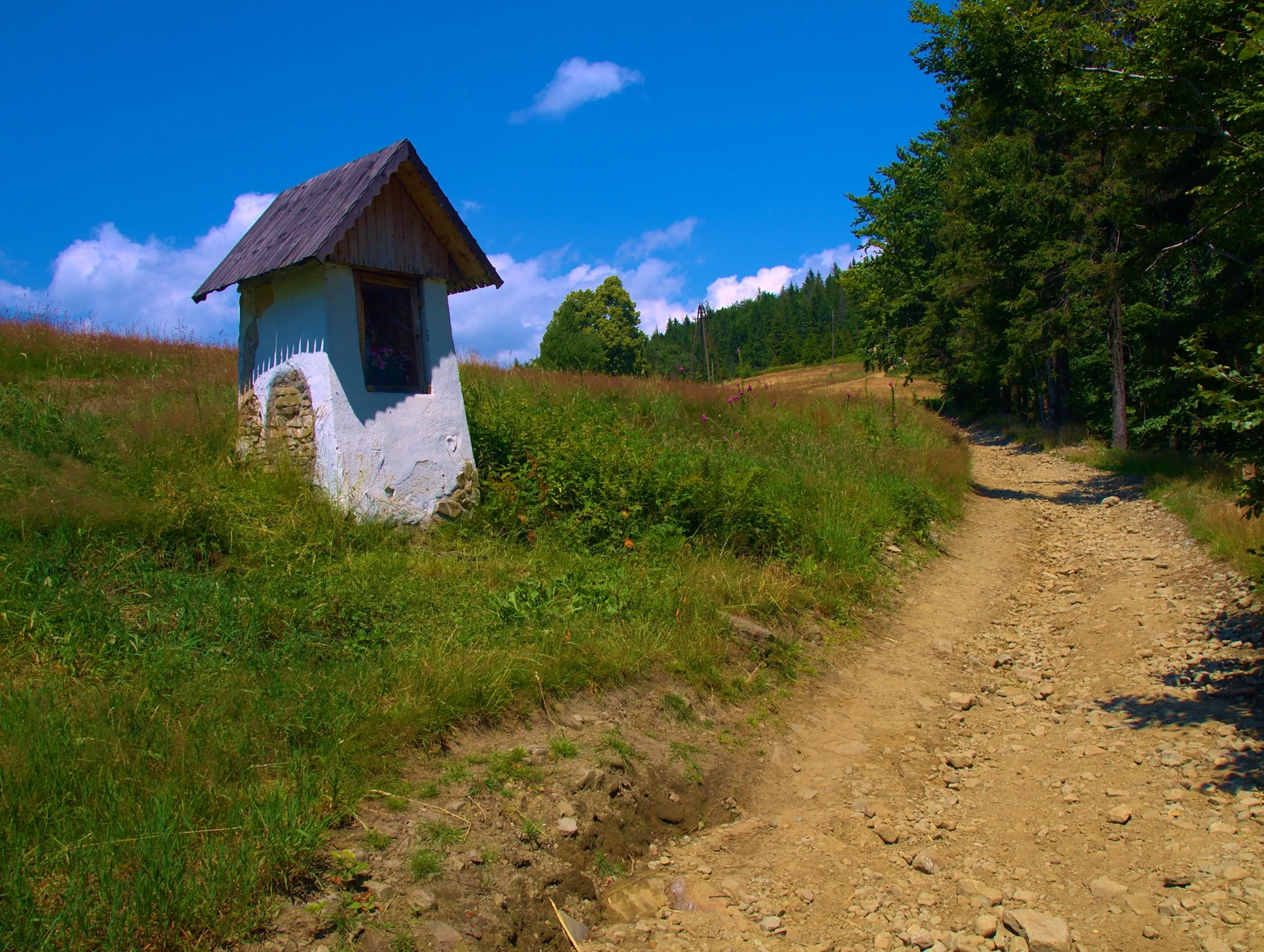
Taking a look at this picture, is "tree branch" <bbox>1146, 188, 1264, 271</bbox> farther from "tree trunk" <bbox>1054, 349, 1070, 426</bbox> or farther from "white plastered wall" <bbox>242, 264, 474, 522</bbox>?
"tree trunk" <bbox>1054, 349, 1070, 426</bbox>

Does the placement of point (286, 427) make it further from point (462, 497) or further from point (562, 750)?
point (562, 750)

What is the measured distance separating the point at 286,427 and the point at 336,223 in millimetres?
1972

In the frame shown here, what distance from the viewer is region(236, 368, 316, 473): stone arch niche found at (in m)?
6.98

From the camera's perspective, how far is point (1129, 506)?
1251 cm

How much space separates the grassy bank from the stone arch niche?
28 cm

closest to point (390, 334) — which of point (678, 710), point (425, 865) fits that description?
point (678, 710)

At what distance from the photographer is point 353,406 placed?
6.94 metres

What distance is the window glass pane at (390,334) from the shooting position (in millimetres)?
7570

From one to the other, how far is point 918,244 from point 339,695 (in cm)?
3221

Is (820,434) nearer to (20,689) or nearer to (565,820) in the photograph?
(565,820)

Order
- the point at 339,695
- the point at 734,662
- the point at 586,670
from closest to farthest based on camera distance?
1. the point at 339,695
2. the point at 586,670
3. the point at 734,662

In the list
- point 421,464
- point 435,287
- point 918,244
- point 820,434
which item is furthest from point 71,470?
point 918,244

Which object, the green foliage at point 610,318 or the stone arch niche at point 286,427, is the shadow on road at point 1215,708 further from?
the green foliage at point 610,318

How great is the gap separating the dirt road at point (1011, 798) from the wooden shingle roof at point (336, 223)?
5645 millimetres
